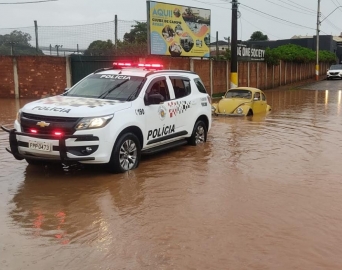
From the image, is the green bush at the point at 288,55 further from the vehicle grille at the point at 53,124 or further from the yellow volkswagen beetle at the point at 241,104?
the vehicle grille at the point at 53,124

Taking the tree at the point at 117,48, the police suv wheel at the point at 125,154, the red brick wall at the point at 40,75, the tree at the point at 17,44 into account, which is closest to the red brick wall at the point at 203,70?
the tree at the point at 117,48

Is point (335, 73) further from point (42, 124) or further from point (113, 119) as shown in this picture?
point (42, 124)

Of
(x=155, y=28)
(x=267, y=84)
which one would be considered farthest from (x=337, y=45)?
(x=155, y=28)

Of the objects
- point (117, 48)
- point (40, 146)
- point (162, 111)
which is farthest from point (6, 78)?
point (40, 146)

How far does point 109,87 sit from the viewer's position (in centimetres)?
866

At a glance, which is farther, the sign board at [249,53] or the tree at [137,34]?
the sign board at [249,53]

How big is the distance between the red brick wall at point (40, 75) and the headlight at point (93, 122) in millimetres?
16423

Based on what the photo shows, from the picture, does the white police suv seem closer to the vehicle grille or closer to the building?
the vehicle grille

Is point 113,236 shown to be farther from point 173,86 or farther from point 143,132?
point 173,86

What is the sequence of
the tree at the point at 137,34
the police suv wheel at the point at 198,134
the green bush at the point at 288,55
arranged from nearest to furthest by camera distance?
the police suv wheel at the point at 198,134 → the tree at the point at 137,34 → the green bush at the point at 288,55

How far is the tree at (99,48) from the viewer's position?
75.2ft

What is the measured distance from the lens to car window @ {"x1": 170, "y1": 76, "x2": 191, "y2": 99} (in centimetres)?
966

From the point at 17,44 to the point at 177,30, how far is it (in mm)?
8249

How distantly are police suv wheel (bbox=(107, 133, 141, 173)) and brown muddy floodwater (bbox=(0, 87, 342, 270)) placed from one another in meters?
0.21
